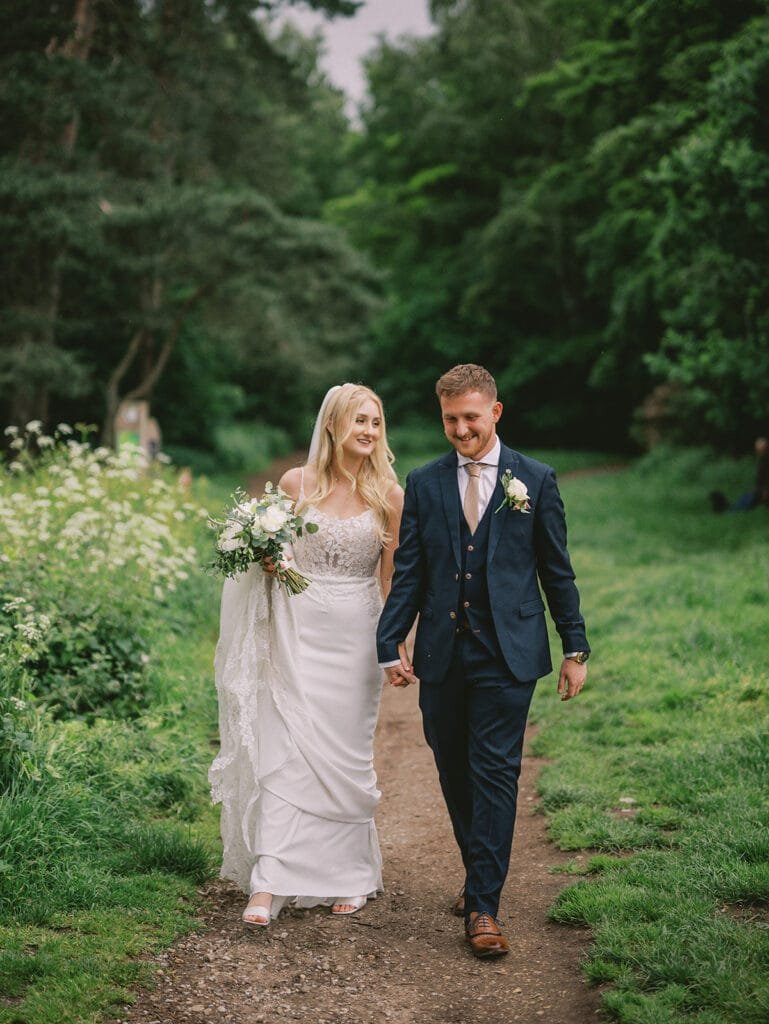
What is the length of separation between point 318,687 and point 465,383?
1558 mm

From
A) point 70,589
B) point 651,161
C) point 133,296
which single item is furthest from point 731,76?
point 133,296

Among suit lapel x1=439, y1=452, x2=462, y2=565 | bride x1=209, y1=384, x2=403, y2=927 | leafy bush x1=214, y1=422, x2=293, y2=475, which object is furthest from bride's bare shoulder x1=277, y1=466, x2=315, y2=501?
leafy bush x1=214, y1=422, x2=293, y2=475

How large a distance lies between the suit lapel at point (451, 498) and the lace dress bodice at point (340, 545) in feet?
1.99

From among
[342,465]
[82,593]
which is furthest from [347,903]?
[82,593]

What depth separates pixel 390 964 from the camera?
4195mm

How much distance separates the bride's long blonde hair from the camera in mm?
4902

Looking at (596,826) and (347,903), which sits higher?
(596,826)

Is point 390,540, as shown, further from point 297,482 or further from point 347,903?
point 347,903

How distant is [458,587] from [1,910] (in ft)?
7.52

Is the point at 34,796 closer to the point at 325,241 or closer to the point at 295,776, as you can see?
the point at 295,776

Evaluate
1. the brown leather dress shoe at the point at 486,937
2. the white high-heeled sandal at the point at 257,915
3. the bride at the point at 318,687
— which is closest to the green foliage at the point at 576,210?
the bride at the point at 318,687

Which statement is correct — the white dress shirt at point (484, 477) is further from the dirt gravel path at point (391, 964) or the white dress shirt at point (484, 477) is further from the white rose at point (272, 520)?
the dirt gravel path at point (391, 964)

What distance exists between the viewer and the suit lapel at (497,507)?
427 centimetres

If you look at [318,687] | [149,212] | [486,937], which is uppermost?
[149,212]
